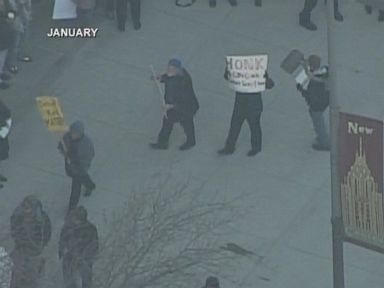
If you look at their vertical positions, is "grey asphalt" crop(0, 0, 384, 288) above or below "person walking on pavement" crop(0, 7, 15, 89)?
below

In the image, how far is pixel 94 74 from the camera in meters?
24.4

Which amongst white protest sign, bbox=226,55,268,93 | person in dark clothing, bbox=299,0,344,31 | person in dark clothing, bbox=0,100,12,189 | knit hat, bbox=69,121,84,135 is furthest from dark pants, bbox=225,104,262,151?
person in dark clothing, bbox=299,0,344,31

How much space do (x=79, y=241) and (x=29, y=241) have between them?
0.59 m

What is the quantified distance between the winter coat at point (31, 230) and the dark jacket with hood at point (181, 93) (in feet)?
11.9

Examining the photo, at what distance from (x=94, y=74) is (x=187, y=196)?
3536 mm

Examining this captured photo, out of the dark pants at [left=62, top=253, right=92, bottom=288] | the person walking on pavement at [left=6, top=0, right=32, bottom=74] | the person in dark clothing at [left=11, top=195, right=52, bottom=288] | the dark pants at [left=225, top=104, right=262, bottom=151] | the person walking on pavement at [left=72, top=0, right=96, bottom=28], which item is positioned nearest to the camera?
the person in dark clothing at [left=11, top=195, right=52, bottom=288]

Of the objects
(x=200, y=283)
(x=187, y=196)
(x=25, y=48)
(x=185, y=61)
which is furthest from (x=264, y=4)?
(x=200, y=283)

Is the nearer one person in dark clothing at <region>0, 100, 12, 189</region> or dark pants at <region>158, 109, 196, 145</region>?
person in dark clothing at <region>0, 100, 12, 189</region>

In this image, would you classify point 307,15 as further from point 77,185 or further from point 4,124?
point 4,124

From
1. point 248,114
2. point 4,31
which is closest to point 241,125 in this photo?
point 248,114

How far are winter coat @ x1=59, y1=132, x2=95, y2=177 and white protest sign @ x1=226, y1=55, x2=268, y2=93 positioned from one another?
1.98 metres

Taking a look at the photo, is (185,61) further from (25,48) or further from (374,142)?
(374,142)

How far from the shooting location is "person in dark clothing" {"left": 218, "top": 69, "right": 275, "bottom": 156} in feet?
71.5

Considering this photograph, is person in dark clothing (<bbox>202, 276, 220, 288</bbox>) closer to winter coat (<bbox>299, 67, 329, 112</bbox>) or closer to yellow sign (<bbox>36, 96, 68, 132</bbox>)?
yellow sign (<bbox>36, 96, 68, 132</bbox>)
